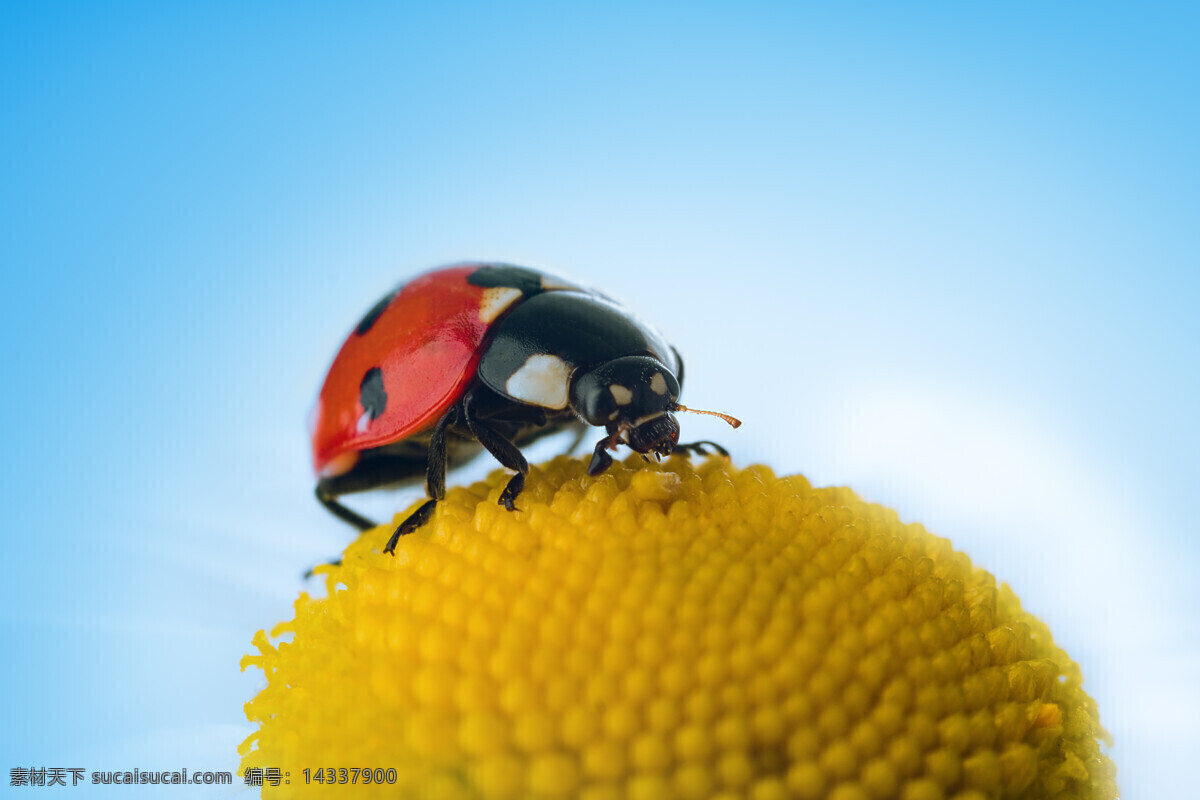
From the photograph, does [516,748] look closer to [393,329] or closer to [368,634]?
[368,634]

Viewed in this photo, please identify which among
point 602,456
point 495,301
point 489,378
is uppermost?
point 495,301

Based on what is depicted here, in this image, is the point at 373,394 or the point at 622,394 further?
the point at 373,394

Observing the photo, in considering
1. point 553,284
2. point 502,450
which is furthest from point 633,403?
point 553,284

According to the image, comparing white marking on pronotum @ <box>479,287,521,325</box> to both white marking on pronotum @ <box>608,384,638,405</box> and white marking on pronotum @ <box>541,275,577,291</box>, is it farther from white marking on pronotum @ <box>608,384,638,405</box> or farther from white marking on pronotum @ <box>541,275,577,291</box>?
white marking on pronotum @ <box>608,384,638,405</box>

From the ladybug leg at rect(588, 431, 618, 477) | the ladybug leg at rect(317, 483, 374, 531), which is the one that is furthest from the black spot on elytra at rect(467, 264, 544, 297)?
the ladybug leg at rect(317, 483, 374, 531)

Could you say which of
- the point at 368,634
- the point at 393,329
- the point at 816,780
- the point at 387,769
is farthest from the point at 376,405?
the point at 816,780

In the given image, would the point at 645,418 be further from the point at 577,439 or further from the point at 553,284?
the point at 577,439
